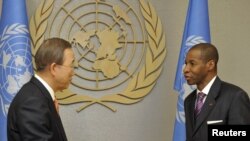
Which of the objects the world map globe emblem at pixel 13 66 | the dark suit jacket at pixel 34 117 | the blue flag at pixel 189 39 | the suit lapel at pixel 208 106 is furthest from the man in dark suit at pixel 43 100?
the blue flag at pixel 189 39

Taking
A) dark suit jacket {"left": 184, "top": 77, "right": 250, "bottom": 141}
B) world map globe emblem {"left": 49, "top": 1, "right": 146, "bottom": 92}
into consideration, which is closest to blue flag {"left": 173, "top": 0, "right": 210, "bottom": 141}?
world map globe emblem {"left": 49, "top": 1, "right": 146, "bottom": 92}

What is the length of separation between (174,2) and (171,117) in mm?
1262

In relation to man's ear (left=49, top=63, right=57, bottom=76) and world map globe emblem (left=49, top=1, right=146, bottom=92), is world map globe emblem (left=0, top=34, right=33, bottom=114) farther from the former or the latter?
man's ear (left=49, top=63, right=57, bottom=76)

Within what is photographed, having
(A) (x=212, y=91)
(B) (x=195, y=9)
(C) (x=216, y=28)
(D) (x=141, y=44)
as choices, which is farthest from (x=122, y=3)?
(A) (x=212, y=91)

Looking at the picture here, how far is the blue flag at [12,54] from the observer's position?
3801 millimetres

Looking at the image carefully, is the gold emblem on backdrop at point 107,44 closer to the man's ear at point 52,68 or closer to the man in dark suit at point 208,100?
the man in dark suit at point 208,100

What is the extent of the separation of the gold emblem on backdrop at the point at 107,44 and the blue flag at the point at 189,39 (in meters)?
0.40

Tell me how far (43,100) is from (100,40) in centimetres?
237

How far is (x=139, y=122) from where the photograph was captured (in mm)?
4406

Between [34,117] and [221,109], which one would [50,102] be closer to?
[34,117]

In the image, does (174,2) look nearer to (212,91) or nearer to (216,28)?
(216,28)

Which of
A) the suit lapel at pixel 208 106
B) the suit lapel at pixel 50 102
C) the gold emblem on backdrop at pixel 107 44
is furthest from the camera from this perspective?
the gold emblem on backdrop at pixel 107 44

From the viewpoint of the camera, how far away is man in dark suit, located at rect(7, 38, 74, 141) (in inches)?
73.2

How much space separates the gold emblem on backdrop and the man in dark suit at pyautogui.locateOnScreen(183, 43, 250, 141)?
1.61m
